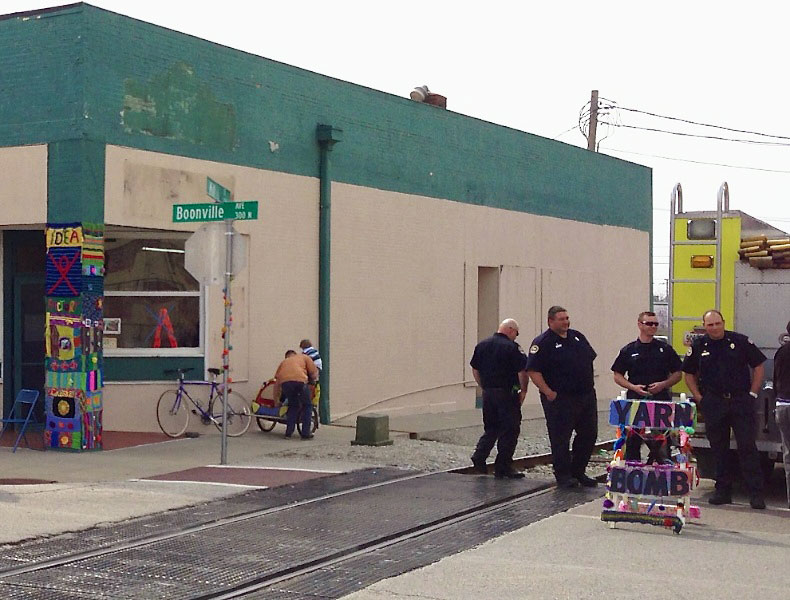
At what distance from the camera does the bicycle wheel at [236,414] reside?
1753 cm

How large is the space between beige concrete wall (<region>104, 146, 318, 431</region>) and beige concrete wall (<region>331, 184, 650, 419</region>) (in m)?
0.87

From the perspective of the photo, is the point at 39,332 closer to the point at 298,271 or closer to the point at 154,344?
the point at 154,344

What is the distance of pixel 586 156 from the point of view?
28547 mm

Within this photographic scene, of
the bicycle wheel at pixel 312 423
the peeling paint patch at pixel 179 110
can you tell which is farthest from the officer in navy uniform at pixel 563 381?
the peeling paint patch at pixel 179 110

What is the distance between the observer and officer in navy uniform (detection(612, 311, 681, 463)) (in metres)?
11.6

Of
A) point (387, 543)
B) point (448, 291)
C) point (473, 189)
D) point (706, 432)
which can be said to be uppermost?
point (473, 189)

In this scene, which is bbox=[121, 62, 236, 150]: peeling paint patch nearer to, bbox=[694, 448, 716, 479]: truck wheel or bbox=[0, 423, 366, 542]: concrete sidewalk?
bbox=[0, 423, 366, 542]: concrete sidewalk

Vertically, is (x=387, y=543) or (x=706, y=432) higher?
(x=706, y=432)

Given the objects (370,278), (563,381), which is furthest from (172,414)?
(563,381)

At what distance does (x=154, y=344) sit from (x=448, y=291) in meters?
7.33

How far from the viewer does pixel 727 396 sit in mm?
11242

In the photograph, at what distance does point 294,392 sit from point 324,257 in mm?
3216

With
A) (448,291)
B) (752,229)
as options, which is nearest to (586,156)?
(448,291)

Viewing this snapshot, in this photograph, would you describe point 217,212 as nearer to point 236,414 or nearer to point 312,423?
point 236,414
